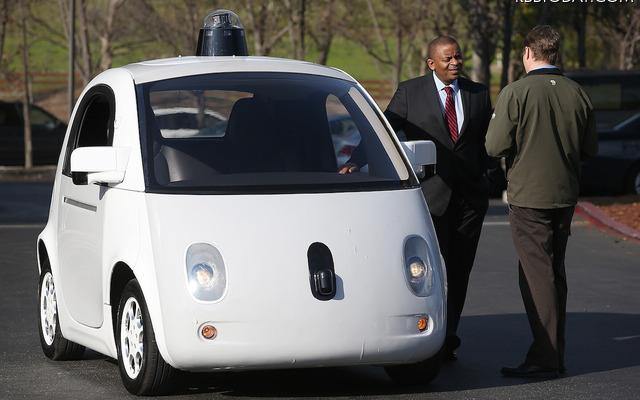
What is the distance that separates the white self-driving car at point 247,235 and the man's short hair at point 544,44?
77cm

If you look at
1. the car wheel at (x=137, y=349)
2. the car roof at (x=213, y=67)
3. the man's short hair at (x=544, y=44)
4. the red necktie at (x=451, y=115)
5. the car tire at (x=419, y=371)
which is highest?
the man's short hair at (x=544, y=44)

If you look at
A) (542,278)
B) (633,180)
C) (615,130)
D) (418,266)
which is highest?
(418,266)

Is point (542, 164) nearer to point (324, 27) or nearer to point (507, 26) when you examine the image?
point (507, 26)

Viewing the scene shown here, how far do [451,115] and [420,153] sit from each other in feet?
2.66

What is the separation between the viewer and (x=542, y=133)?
22.3 ft

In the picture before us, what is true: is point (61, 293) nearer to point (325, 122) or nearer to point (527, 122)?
point (325, 122)

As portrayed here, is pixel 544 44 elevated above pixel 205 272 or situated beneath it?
elevated above

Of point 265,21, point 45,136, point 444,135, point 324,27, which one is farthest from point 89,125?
point 265,21

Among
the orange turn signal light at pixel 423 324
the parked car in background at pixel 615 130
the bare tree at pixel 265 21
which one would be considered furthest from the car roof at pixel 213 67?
the bare tree at pixel 265 21

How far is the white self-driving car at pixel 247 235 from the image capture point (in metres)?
5.86

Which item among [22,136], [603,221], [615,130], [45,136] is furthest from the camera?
[45,136]

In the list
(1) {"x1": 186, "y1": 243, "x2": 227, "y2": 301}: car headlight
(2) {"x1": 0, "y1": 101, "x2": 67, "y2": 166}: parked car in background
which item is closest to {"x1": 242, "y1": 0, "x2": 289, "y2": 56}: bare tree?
(2) {"x1": 0, "y1": 101, "x2": 67, "y2": 166}: parked car in background

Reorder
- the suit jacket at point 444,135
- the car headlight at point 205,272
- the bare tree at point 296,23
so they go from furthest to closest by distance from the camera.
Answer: the bare tree at point 296,23 < the suit jacket at point 444,135 < the car headlight at point 205,272

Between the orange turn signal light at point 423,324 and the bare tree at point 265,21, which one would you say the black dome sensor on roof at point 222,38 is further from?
the bare tree at point 265,21
